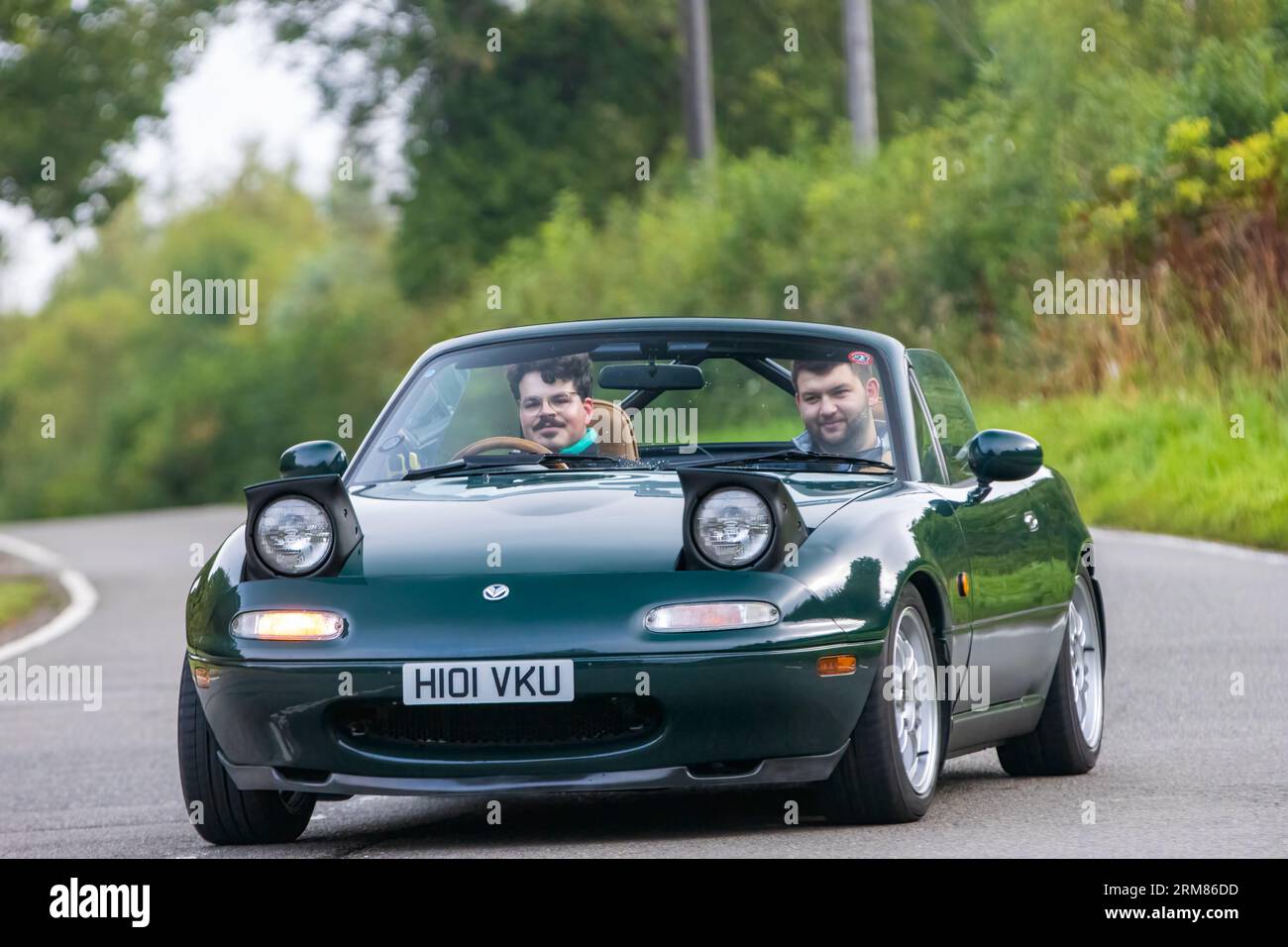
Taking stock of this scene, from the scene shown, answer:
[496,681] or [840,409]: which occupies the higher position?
[840,409]

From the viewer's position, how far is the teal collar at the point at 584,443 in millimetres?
7805

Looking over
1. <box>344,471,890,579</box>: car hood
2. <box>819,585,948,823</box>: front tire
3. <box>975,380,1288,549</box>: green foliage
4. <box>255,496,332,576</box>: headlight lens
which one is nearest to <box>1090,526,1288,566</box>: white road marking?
<box>975,380,1288,549</box>: green foliage

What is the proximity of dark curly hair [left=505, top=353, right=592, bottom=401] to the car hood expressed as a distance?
0.55 metres

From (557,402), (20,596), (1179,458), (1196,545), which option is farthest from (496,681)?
(20,596)

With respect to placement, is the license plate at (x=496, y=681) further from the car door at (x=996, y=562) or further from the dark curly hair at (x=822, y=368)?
the dark curly hair at (x=822, y=368)

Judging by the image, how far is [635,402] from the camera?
8008 millimetres

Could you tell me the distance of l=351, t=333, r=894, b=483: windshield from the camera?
7.79 metres

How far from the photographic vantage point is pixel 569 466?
A: 24.8 feet

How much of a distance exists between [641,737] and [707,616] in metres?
0.34

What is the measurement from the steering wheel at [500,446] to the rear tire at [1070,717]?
1.76 meters

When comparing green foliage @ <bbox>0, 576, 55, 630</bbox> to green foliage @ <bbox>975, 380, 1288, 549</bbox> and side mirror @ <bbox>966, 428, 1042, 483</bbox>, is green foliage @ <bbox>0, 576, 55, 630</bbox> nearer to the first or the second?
green foliage @ <bbox>975, 380, 1288, 549</bbox>

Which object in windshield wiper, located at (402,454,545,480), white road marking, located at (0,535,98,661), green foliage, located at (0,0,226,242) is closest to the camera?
windshield wiper, located at (402,454,545,480)

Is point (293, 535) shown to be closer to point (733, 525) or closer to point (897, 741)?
point (733, 525)

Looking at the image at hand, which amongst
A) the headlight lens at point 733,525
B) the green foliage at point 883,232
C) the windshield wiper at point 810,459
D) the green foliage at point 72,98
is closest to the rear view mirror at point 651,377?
the windshield wiper at point 810,459
